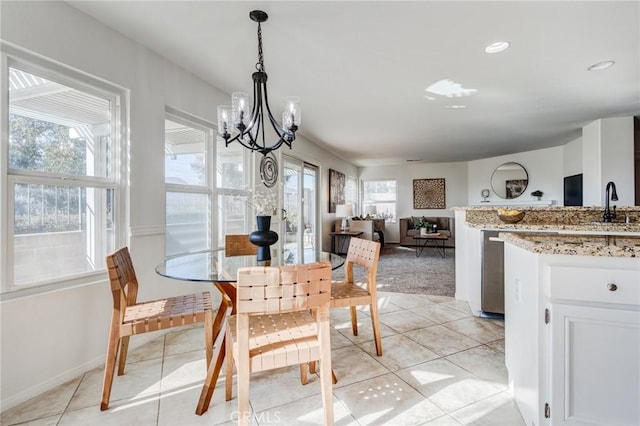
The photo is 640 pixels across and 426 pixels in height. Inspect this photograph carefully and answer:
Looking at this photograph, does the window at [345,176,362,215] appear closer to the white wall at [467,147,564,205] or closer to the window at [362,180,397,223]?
the window at [362,180,397,223]

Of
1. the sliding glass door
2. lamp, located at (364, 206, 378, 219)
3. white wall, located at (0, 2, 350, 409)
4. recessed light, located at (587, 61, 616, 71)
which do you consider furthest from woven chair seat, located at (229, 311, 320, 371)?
lamp, located at (364, 206, 378, 219)

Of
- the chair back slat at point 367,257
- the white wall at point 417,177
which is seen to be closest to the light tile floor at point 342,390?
the chair back slat at point 367,257

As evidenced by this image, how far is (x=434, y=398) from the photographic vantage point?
167 centimetres

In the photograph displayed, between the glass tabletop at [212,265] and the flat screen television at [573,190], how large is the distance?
18.5 ft

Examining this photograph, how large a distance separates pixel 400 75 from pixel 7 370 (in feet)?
12.0

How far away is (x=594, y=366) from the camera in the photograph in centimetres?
114

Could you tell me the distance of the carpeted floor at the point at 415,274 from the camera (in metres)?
3.96

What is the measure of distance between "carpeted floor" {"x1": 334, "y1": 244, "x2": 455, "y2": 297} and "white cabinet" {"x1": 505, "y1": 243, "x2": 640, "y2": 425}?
255cm

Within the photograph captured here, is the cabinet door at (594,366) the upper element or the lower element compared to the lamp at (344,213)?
lower

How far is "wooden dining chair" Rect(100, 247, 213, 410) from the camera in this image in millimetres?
1597

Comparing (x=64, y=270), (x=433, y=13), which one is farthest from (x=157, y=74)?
(x=433, y=13)

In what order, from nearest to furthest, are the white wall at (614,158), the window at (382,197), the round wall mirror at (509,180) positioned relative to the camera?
1. the white wall at (614,158)
2. the round wall mirror at (509,180)
3. the window at (382,197)

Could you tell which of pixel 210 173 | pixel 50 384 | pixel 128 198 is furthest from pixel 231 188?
pixel 50 384

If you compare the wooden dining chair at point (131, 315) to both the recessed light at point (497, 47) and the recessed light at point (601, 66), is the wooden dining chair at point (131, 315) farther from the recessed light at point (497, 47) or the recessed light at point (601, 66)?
the recessed light at point (601, 66)
